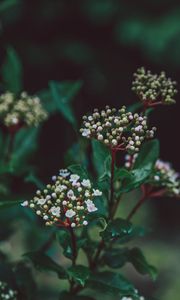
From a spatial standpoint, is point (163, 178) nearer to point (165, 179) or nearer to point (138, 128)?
point (165, 179)

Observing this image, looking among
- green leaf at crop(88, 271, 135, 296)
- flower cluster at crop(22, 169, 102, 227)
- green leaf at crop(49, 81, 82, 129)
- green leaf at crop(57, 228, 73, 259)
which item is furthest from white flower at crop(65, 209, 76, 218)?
green leaf at crop(49, 81, 82, 129)

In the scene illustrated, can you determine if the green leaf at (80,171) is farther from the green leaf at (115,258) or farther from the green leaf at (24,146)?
the green leaf at (24,146)

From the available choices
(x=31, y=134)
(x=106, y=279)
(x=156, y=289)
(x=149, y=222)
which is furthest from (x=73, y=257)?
(x=149, y=222)

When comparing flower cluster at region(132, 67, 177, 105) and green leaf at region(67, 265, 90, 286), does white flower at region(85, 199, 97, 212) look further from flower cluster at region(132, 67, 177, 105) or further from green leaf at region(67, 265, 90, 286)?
flower cluster at region(132, 67, 177, 105)

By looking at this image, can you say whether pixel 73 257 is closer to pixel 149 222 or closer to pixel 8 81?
pixel 8 81

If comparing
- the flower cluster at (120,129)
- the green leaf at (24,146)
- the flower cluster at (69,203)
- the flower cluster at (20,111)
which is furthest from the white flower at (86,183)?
the green leaf at (24,146)

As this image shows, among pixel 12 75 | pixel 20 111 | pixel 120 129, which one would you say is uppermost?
pixel 12 75

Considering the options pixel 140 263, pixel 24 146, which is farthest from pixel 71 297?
pixel 24 146
